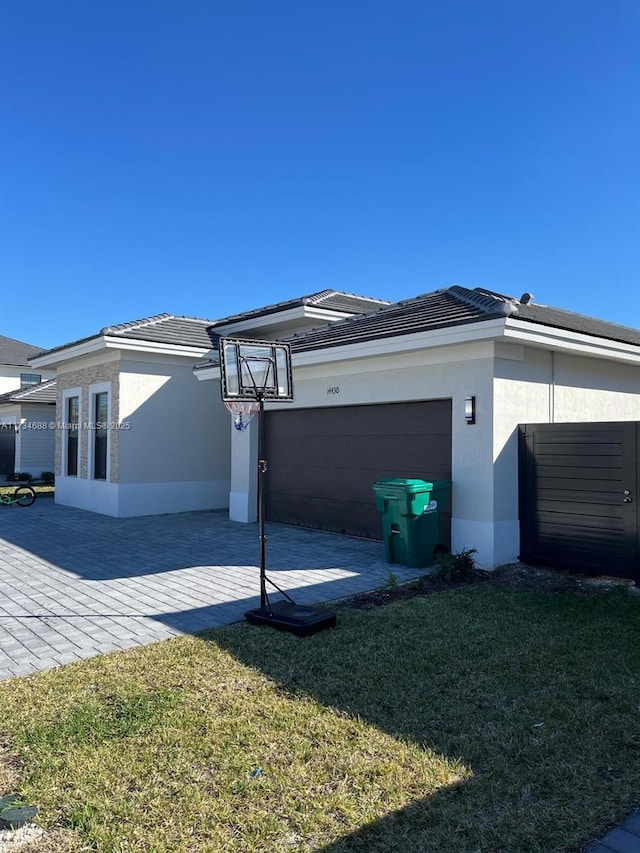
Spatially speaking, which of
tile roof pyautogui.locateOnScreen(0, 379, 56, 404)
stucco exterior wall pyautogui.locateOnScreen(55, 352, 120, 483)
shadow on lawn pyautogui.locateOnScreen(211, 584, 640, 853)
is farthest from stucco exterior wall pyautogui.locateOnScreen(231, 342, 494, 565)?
tile roof pyautogui.locateOnScreen(0, 379, 56, 404)

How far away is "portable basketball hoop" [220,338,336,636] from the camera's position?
5.51 meters

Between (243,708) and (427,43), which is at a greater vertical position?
(427,43)

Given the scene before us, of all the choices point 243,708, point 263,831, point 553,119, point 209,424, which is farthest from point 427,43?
point 263,831

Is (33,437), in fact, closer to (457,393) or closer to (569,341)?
(457,393)

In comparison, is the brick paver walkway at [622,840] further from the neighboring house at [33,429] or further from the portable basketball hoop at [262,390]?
the neighboring house at [33,429]

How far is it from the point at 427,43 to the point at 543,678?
10.8 meters

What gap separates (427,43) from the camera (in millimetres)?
10609

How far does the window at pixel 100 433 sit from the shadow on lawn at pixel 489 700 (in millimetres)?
9983

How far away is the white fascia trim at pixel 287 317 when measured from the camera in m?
13.6

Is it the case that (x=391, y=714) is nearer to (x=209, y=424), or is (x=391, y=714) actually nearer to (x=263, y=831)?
(x=263, y=831)

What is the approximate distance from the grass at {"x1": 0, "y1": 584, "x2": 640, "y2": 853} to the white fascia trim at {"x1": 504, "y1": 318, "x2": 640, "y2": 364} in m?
3.95

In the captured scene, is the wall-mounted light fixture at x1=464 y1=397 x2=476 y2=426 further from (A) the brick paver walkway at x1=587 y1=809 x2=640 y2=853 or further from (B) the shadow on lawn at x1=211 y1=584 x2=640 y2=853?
(A) the brick paver walkway at x1=587 y1=809 x2=640 y2=853

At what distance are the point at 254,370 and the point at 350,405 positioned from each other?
483cm

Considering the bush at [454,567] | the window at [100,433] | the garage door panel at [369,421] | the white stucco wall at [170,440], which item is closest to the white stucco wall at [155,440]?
the white stucco wall at [170,440]
